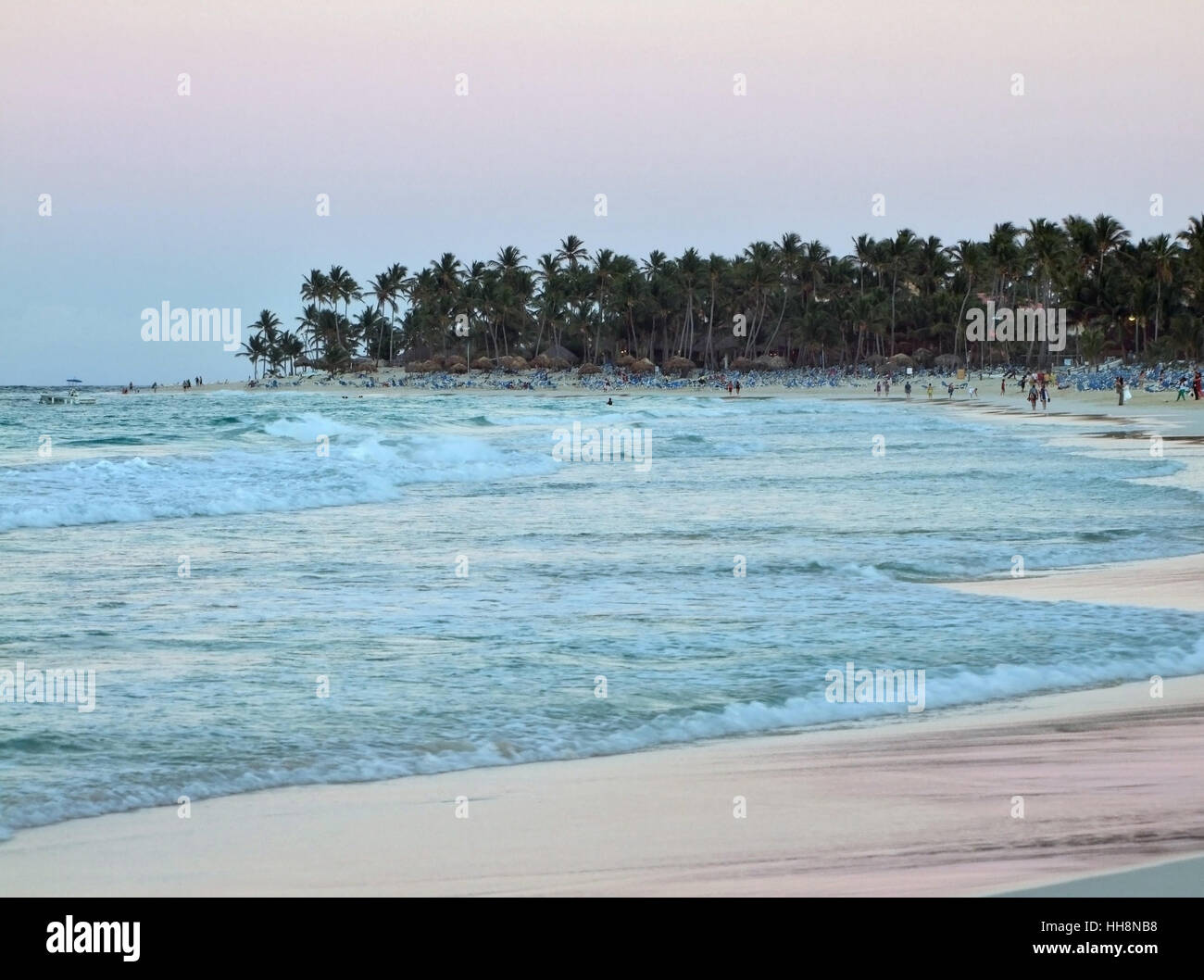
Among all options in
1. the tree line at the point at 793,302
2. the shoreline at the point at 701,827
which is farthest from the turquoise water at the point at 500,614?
the tree line at the point at 793,302

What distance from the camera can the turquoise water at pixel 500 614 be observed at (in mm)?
6367

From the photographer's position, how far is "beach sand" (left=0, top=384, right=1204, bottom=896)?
4.38 meters

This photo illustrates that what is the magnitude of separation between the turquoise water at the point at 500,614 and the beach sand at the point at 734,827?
408 millimetres

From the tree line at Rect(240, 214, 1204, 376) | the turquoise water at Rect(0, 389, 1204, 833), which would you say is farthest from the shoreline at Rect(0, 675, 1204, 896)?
the tree line at Rect(240, 214, 1204, 376)

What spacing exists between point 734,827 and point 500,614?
491cm

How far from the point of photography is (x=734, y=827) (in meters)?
5.00

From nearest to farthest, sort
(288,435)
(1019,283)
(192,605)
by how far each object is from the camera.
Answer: (192,605) → (288,435) → (1019,283)

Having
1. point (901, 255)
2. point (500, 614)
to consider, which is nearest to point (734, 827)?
point (500, 614)

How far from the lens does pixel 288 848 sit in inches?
189

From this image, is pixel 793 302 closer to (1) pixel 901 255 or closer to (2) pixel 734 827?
(1) pixel 901 255

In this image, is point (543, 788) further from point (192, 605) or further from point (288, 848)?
point (192, 605)

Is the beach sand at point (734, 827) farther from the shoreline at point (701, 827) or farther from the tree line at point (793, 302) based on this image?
the tree line at point (793, 302)

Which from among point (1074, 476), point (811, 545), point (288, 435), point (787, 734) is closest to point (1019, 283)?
point (288, 435)
